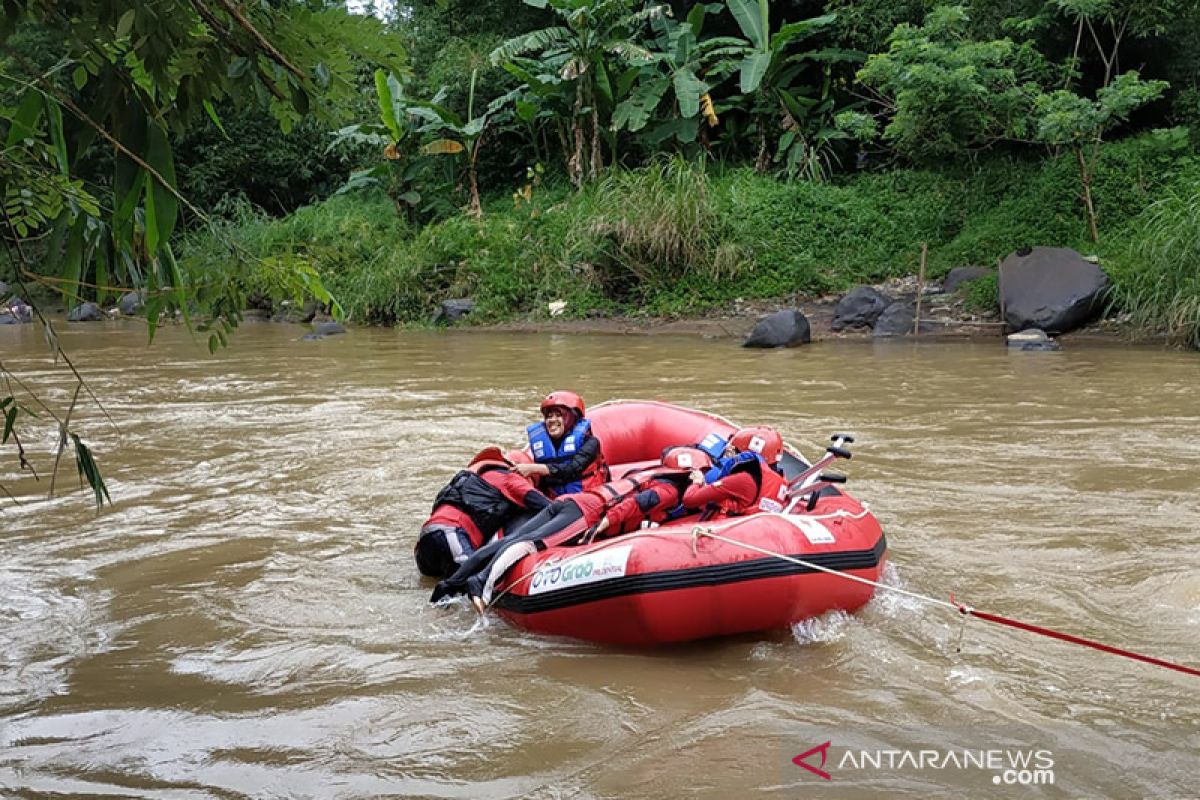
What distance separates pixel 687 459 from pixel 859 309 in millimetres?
9479

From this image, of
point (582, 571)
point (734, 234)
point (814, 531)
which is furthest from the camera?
point (734, 234)

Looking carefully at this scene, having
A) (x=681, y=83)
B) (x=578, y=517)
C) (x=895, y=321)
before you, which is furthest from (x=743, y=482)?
(x=681, y=83)

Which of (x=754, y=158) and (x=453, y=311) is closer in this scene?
(x=453, y=311)

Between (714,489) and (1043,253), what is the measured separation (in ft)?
32.4

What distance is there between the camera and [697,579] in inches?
152

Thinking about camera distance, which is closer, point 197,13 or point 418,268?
point 197,13

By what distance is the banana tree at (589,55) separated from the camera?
15859 mm

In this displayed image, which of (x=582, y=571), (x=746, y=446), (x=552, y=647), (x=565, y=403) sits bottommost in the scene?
(x=552, y=647)

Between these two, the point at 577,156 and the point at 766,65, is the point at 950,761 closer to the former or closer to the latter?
the point at 766,65

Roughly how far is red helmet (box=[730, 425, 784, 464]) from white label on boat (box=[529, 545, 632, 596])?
1059 millimetres

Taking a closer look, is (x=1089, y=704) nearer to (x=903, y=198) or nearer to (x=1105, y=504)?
(x=1105, y=504)

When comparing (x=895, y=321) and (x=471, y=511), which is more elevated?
(x=895, y=321)

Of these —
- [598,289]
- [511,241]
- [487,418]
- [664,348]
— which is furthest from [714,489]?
[511,241]

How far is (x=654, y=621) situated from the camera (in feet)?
12.8
